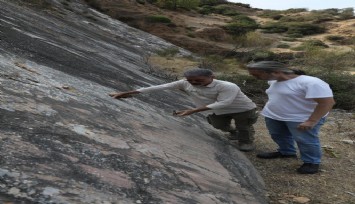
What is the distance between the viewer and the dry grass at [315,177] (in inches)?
171

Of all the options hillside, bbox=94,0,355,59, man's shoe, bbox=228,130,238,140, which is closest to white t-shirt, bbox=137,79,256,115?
man's shoe, bbox=228,130,238,140

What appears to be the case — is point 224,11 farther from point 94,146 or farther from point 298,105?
point 94,146

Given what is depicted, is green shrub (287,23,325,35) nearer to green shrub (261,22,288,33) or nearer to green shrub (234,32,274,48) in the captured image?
green shrub (261,22,288,33)

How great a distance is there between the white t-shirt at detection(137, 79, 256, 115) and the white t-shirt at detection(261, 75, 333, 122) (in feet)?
1.35

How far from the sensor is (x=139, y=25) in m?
24.6

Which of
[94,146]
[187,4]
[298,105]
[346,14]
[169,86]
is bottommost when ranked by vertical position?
[187,4]

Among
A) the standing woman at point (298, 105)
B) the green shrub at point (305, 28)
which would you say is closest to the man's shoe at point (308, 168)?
the standing woman at point (298, 105)

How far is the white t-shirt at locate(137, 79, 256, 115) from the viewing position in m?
5.13

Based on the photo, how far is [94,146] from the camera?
3.45m

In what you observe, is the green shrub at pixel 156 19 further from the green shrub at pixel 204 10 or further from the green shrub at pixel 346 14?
the green shrub at pixel 346 14

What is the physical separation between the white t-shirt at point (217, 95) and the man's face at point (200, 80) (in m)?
0.08

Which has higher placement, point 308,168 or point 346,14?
point 346,14

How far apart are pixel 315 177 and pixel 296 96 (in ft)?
2.95

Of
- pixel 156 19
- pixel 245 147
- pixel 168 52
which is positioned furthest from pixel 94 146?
pixel 156 19
